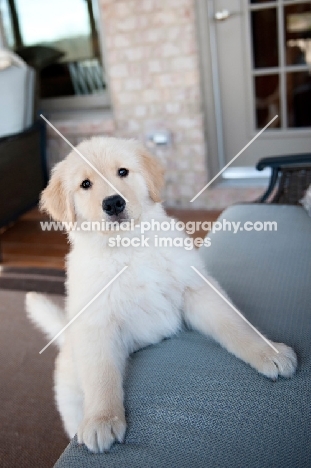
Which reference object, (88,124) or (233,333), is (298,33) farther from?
(233,333)

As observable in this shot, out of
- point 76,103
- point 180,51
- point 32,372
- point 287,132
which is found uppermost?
point 180,51

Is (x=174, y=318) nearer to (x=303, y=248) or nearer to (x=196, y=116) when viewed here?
(x=303, y=248)

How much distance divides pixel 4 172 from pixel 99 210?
7.30 ft

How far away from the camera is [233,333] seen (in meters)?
1.15

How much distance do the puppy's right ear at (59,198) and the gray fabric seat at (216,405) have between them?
46 cm

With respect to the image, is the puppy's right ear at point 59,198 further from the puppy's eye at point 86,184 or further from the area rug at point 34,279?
the area rug at point 34,279

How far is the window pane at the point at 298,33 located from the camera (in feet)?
10.6

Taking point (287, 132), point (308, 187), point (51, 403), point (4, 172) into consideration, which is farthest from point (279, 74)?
point (51, 403)

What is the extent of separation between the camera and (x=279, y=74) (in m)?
3.46

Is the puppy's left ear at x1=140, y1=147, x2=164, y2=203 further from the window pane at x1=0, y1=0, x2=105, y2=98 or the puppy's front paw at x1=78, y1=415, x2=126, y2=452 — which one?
the window pane at x1=0, y1=0, x2=105, y2=98

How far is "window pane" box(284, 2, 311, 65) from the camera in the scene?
10.6 ft

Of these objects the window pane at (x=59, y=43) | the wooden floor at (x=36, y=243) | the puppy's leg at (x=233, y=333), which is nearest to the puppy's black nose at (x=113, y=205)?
the puppy's leg at (x=233, y=333)

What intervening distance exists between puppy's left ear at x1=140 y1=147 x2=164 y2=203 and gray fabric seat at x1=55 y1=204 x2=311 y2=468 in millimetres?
404

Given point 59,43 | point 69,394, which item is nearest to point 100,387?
point 69,394
